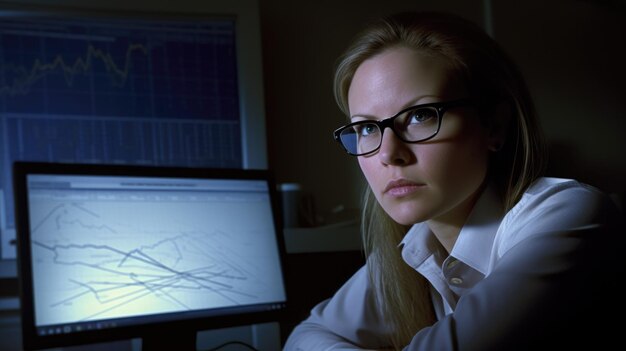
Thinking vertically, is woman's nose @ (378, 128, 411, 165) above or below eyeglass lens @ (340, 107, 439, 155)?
below

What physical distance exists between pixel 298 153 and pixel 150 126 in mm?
398

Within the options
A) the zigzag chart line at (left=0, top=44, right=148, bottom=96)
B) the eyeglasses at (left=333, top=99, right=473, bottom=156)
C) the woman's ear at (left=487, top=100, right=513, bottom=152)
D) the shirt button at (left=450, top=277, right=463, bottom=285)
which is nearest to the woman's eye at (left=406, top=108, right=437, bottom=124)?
the eyeglasses at (left=333, top=99, right=473, bottom=156)

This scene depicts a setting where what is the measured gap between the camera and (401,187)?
76 centimetres

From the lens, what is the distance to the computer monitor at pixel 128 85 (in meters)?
1.25

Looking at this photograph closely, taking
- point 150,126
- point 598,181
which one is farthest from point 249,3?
point 598,181

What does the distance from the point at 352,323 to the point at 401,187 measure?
1.24ft

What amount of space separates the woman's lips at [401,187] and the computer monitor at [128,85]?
2.12 ft

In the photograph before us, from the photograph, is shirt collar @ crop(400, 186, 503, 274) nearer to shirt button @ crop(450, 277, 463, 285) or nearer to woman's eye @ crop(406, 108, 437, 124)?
shirt button @ crop(450, 277, 463, 285)

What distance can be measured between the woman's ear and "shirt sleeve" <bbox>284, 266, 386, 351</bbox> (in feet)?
1.26

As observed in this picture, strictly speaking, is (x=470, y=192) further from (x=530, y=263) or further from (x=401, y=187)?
(x=530, y=263)

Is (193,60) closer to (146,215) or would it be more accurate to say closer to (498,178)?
(146,215)

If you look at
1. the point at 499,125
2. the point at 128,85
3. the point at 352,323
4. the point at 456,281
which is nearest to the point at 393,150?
the point at 499,125

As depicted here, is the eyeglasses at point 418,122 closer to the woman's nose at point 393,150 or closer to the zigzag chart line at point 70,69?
the woman's nose at point 393,150

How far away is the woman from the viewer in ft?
1.94
